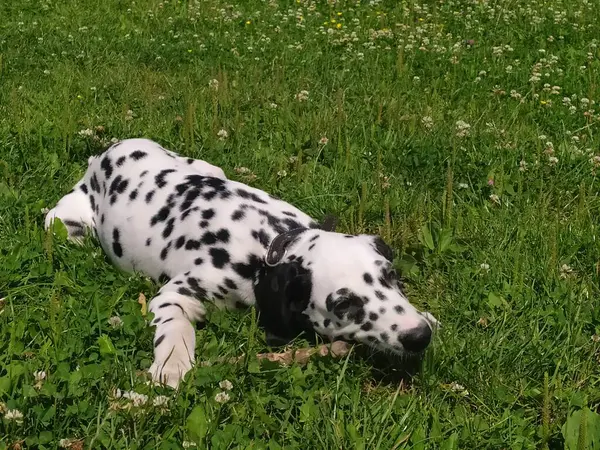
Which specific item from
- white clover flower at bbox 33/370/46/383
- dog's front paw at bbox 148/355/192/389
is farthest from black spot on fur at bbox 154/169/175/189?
white clover flower at bbox 33/370/46/383


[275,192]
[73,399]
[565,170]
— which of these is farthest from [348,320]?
[565,170]

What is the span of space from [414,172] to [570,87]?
3.00 m

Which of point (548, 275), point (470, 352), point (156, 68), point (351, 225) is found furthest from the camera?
point (156, 68)

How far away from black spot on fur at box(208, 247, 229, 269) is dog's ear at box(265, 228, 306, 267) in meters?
0.33

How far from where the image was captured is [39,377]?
3.52m

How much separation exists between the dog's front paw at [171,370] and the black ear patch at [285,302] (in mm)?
576

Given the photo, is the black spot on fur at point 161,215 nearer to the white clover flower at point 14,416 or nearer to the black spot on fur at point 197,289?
the black spot on fur at point 197,289

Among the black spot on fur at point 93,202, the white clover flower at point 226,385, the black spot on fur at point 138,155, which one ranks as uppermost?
the black spot on fur at point 138,155

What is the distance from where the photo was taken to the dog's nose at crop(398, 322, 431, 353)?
148 inches

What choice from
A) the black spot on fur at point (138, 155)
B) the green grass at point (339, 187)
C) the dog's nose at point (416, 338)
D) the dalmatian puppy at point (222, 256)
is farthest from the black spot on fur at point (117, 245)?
the dog's nose at point (416, 338)

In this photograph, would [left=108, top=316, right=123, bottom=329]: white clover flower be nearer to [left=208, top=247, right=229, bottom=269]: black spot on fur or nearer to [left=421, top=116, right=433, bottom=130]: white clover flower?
[left=208, top=247, right=229, bottom=269]: black spot on fur

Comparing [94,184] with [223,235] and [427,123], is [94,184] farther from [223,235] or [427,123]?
[427,123]

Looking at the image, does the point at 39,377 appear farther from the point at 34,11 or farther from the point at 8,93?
the point at 34,11

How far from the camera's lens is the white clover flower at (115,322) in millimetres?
4109
